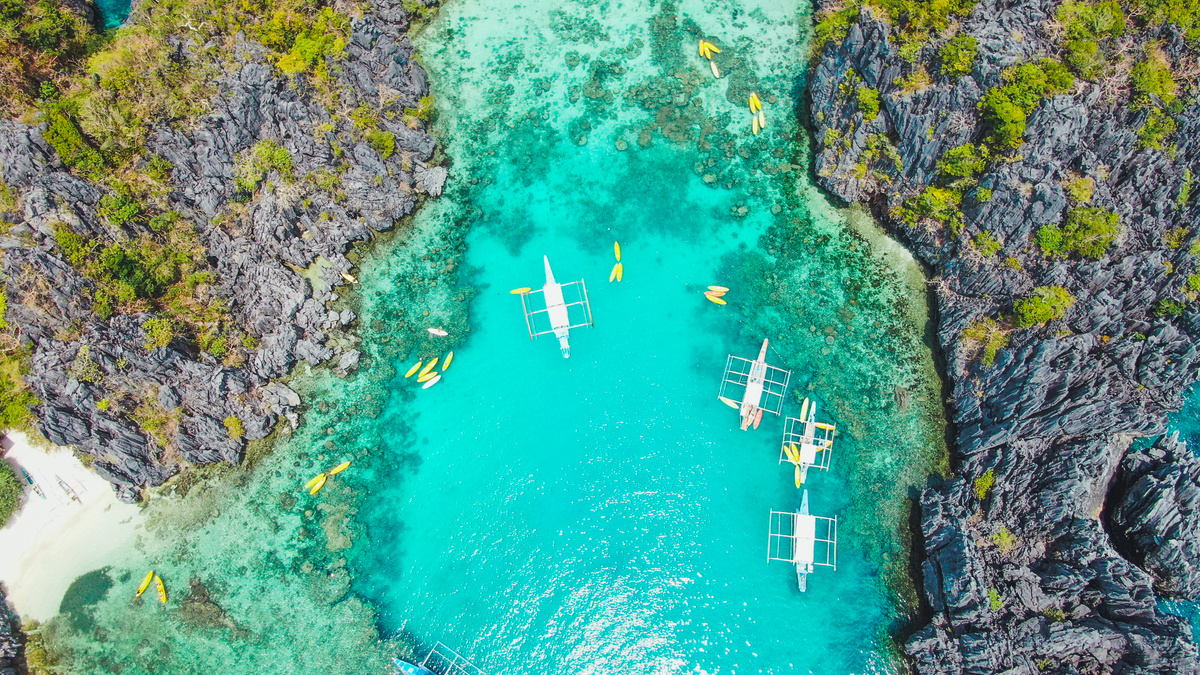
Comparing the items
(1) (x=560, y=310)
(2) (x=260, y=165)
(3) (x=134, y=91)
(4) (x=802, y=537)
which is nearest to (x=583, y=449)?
(1) (x=560, y=310)

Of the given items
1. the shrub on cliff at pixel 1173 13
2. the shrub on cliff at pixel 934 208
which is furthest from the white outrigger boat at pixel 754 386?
the shrub on cliff at pixel 1173 13

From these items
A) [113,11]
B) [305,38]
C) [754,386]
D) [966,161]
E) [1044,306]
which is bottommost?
[754,386]

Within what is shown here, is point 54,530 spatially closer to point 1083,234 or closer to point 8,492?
point 8,492

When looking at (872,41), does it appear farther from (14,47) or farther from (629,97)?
(14,47)

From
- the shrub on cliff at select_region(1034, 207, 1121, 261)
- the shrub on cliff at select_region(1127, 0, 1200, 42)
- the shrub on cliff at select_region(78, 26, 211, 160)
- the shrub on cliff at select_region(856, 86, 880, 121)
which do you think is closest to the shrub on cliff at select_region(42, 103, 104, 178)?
the shrub on cliff at select_region(78, 26, 211, 160)

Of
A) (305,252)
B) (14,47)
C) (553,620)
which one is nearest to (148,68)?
(14,47)

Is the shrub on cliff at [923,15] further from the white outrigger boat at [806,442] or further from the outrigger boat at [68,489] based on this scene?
the outrigger boat at [68,489]
